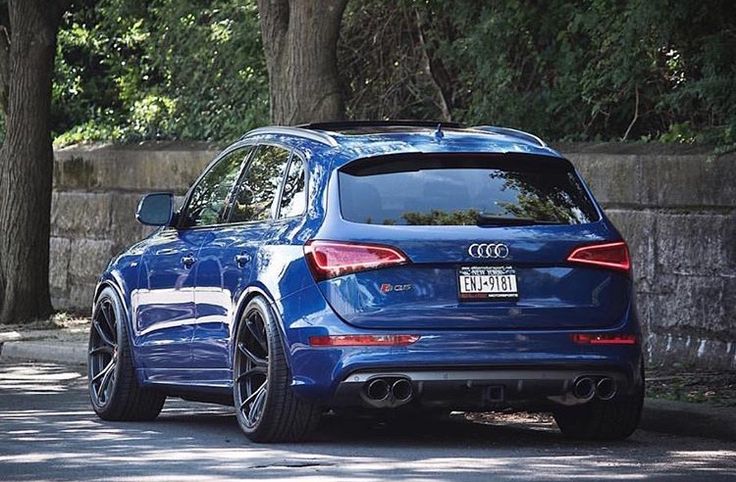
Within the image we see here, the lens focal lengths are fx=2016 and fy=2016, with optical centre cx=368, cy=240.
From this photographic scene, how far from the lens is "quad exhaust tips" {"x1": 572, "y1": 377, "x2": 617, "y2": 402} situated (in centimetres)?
1001

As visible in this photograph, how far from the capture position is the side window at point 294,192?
10367mm

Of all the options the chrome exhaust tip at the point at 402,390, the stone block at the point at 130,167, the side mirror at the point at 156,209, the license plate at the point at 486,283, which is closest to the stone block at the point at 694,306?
the side mirror at the point at 156,209

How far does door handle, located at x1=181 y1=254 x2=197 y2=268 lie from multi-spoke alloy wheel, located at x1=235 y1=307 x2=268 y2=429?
900mm

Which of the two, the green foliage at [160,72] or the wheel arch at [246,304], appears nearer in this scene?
the wheel arch at [246,304]

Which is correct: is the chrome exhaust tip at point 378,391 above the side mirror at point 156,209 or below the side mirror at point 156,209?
below

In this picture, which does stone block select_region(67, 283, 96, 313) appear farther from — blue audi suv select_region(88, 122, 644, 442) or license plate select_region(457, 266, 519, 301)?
license plate select_region(457, 266, 519, 301)

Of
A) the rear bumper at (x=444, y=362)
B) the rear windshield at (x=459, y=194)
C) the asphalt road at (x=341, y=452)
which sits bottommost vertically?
the asphalt road at (x=341, y=452)

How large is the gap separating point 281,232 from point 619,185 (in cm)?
521

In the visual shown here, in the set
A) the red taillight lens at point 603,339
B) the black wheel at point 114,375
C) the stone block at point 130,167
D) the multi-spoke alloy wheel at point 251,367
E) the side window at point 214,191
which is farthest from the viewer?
the stone block at point 130,167

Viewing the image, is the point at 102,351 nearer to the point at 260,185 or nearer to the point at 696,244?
the point at 260,185

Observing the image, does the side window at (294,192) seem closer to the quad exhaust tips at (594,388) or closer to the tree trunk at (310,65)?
the quad exhaust tips at (594,388)

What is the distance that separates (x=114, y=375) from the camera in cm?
1196

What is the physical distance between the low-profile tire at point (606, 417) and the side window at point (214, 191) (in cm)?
225

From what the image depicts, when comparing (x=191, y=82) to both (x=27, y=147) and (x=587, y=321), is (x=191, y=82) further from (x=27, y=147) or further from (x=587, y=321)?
(x=587, y=321)
